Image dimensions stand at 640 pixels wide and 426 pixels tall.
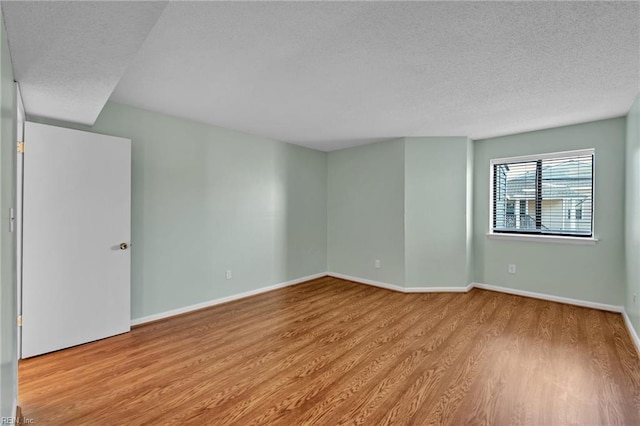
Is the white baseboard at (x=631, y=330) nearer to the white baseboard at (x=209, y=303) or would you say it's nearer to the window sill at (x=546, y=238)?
the window sill at (x=546, y=238)

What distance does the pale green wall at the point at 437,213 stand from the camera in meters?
4.42

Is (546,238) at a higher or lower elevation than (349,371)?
higher

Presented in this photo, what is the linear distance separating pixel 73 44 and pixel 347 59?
1.61 metres

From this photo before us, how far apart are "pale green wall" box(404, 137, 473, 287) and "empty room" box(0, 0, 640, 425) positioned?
0.03m

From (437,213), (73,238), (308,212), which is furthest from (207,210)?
(437,213)

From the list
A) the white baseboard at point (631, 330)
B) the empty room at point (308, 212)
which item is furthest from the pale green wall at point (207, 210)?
the white baseboard at point (631, 330)

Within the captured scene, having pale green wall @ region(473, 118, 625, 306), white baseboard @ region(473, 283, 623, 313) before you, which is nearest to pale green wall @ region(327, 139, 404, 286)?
pale green wall @ region(473, 118, 625, 306)

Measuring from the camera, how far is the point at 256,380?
2.16 m

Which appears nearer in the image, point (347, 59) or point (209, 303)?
point (347, 59)

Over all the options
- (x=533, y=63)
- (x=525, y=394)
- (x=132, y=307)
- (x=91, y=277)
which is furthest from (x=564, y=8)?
(x=132, y=307)

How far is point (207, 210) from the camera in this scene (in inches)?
150

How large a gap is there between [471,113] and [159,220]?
12.2 ft

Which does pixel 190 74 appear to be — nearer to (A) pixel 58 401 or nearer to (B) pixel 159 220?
(B) pixel 159 220

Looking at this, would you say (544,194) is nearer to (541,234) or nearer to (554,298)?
(541,234)
